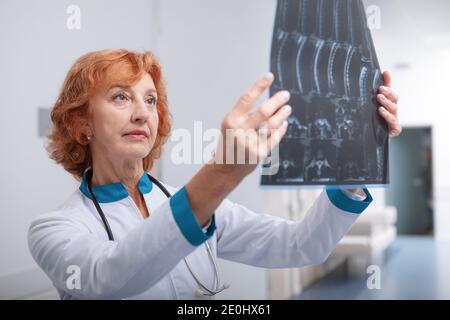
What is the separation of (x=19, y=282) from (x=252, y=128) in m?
0.82

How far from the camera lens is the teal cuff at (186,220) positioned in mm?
680

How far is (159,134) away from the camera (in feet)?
3.40

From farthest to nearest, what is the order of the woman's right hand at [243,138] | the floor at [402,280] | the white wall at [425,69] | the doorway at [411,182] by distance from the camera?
the doorway at [411,182] → the floor at [402,280] → the white wall at [425,69] → the woman's right hand at [243,138]

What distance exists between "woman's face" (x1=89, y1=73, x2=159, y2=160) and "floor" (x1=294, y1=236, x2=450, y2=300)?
182cm

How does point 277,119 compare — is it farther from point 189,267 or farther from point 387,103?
point 189,267

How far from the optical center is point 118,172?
0.97 metres

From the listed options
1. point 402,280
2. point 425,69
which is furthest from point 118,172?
point 425,69

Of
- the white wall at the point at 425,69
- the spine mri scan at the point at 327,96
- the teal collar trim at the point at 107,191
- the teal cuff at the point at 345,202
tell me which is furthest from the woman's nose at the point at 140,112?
the white wall at the point at 425,69

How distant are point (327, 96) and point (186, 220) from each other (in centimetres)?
33

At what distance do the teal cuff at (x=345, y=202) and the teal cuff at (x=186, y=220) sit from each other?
0.31 metres

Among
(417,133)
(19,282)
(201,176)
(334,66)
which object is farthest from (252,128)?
(417,133)

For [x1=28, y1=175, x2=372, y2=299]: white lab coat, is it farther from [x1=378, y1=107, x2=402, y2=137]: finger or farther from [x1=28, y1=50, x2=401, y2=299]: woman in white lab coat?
[x1=378, y1=107, x2=402, y2=137]: finger

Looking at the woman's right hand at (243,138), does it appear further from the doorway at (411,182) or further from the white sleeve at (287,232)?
the doorway at (411,182)
